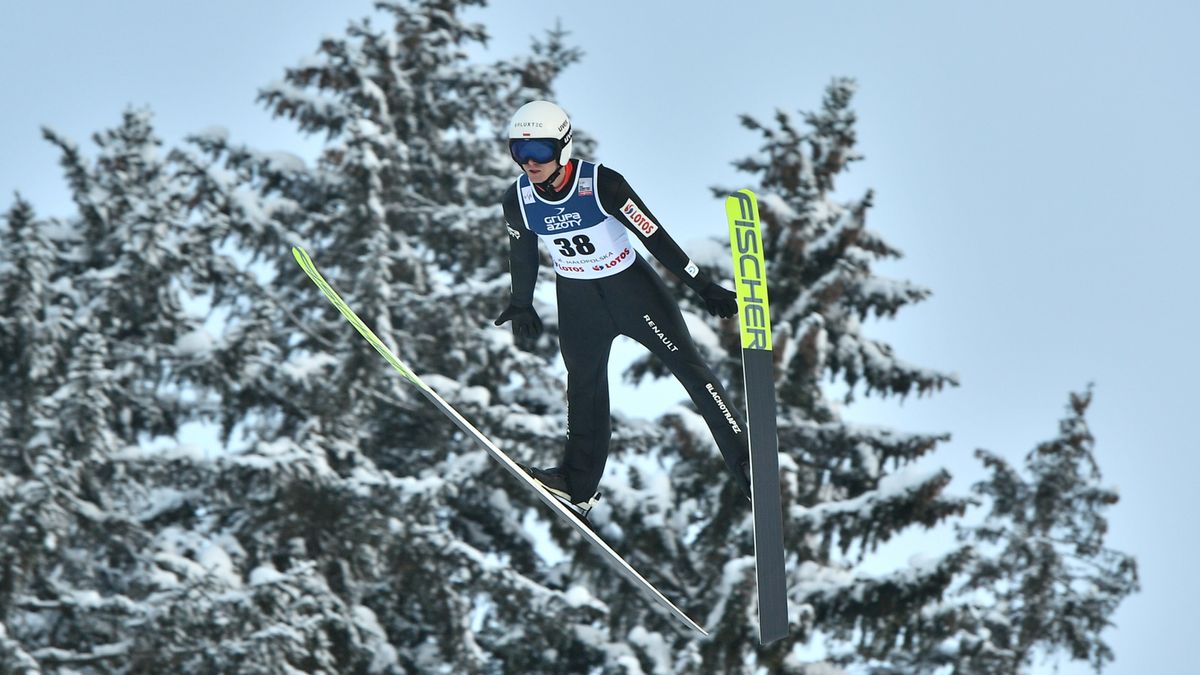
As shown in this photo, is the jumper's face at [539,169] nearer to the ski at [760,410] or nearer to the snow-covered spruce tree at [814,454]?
the ski at [760,410]

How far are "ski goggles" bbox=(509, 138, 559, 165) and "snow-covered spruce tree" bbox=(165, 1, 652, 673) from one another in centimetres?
921

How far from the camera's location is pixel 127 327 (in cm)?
1852

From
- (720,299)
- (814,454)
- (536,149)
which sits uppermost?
(814,454)

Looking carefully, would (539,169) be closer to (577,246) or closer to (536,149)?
(536,149)

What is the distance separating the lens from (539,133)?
5.91 m

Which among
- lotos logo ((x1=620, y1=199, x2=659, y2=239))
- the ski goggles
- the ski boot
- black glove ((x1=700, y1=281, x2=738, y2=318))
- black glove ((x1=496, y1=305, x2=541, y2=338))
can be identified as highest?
the ski goggles

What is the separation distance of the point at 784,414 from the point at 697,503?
1.36 metres

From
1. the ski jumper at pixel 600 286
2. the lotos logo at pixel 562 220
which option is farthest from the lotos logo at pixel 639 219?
the lotos logo at pixel 562 220

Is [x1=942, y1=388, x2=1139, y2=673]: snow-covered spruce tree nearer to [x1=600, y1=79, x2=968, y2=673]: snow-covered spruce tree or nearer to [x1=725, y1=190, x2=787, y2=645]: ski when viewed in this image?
[x1=600, y1=79, x2=968, y2=673]: snow-covered spruce tree

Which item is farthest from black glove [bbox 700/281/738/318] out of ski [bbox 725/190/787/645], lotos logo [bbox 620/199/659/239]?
lotos logo [bbox 620/199/659/239]

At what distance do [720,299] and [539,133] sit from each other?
980 mm

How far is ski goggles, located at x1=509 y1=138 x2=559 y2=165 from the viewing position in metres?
5.93

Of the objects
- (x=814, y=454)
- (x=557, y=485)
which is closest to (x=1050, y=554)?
(x=814, y=454)

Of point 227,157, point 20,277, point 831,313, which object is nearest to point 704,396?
point 831,313
